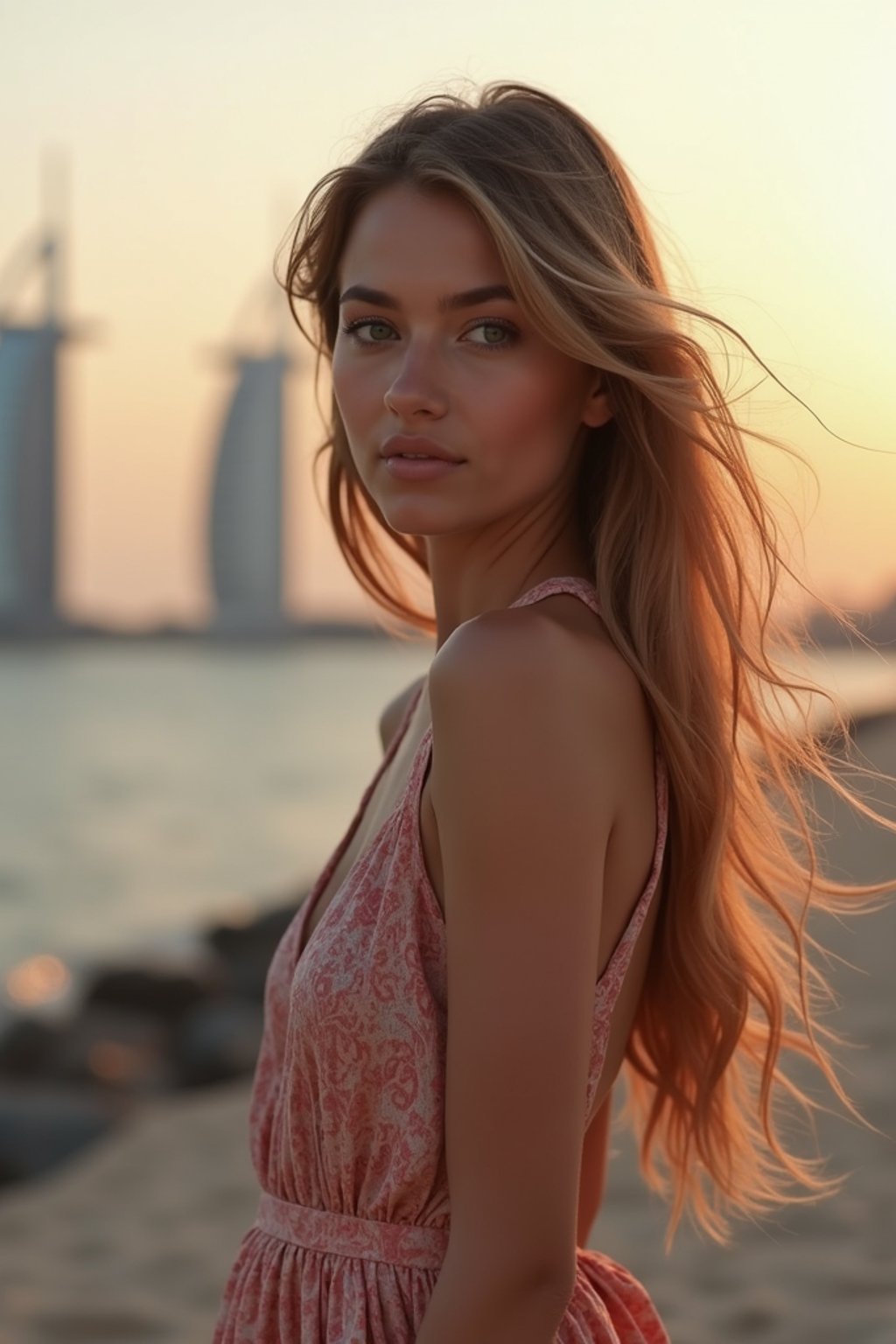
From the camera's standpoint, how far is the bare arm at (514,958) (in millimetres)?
1381

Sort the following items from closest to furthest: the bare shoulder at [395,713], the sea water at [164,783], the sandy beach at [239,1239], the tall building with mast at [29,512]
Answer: the bare shoulder at [395,713], the sandy beach at [239,1239], the sea water at [164,783], the tall building with mast at [29,512]

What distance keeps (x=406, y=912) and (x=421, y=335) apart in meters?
0.54

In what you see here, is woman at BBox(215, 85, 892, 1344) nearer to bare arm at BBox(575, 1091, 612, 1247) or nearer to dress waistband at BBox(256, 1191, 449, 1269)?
dress waistband at BBox(256, 1191, 449, 1269)

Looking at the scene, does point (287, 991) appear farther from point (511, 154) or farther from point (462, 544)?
point (511, 154)

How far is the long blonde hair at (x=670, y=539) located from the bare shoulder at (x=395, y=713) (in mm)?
411

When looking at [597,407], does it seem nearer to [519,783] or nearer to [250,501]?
[519,783]

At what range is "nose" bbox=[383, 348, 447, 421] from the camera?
5.15ft

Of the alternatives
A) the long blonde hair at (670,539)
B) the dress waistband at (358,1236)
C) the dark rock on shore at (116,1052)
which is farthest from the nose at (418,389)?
the dark rock on shore at (116,1052)

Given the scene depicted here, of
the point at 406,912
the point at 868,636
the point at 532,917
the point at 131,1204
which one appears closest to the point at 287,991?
the point at 406,912

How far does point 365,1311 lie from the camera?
155 cm

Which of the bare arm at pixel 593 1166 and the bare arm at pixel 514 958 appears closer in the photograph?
the bare arm at pixel 514 958

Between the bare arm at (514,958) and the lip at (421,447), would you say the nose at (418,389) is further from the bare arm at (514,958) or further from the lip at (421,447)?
the bare arm at (514,958)

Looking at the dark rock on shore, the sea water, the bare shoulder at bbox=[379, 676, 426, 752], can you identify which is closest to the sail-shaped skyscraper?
the sea water

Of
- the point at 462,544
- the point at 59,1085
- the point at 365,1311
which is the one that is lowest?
the point at 59,1085
